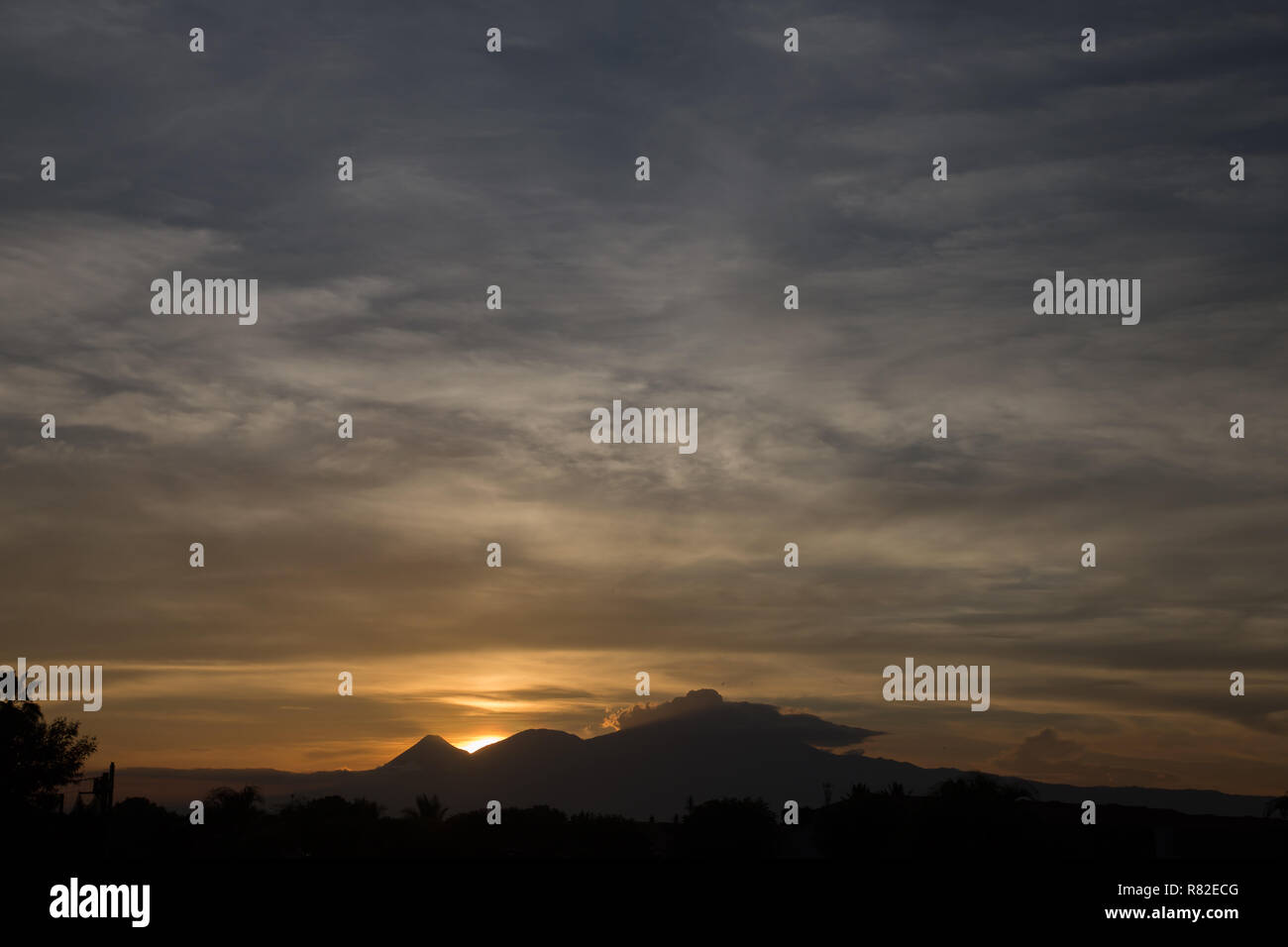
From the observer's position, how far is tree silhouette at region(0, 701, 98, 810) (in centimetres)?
7538

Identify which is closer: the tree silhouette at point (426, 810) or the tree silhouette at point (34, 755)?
the tree silhouette at point (34, 755)

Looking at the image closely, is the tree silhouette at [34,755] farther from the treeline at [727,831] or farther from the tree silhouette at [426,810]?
the tree silhouette at [426,810]

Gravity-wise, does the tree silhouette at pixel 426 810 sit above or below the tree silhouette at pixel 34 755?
below

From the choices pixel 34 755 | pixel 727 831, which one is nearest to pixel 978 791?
pixel 727 831

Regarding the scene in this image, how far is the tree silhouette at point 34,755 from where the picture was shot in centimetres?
7538

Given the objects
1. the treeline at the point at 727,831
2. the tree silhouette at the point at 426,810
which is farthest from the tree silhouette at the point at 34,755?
the tree silhouette at the point at 426,810

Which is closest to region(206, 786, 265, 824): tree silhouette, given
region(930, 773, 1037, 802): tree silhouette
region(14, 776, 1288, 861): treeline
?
region(14, 776, 1288, 861): treeline

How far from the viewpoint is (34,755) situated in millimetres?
77062

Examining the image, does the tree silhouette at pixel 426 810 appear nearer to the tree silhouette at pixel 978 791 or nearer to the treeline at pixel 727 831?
the treeline at pixel 727 831

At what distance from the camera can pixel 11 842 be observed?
63750mm

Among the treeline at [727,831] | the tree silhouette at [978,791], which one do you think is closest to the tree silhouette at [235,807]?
the treeline at [727,831]
